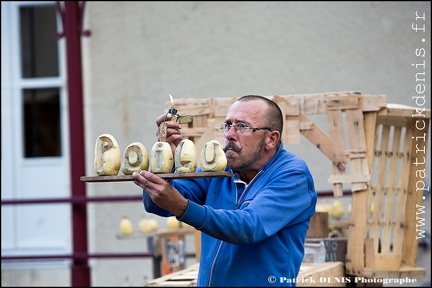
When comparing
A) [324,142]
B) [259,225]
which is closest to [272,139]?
[259,225]

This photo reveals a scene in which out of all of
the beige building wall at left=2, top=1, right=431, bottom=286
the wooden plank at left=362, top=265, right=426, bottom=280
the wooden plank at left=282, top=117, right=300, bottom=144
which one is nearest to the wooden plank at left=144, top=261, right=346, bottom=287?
the wooden plank at left=362, top=265, right=426, bottom=280

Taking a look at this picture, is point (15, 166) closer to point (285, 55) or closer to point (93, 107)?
point (93, 107)

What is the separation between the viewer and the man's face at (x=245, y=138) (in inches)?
153

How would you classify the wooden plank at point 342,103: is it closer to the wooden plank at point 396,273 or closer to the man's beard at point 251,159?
the wooden plank at point 396,273

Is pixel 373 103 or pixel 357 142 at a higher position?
pixel 373 103

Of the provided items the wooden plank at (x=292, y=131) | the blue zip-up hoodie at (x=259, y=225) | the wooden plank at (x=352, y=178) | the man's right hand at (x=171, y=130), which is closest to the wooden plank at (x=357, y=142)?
the wooden plank at (x=352, y=178)

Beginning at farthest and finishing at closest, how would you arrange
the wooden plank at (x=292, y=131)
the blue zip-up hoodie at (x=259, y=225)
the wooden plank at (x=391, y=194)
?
the wooden plank at (x=391, y=194) → the wooden plank at (x=292, y=131) → the blue zip-up hoodie at (x=259, y=225)

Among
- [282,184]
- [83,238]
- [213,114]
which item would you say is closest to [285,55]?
[83,238]

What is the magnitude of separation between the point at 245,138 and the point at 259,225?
39 cm

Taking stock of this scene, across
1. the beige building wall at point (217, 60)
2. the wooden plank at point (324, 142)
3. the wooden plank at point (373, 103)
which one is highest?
the beige building wall at point (217, 60)

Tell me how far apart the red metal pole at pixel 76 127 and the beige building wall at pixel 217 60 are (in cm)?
73

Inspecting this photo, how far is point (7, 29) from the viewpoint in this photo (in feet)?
33.6

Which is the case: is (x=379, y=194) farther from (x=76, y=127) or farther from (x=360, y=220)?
(x=76, y=127)

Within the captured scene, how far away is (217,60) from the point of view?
9.53 m
